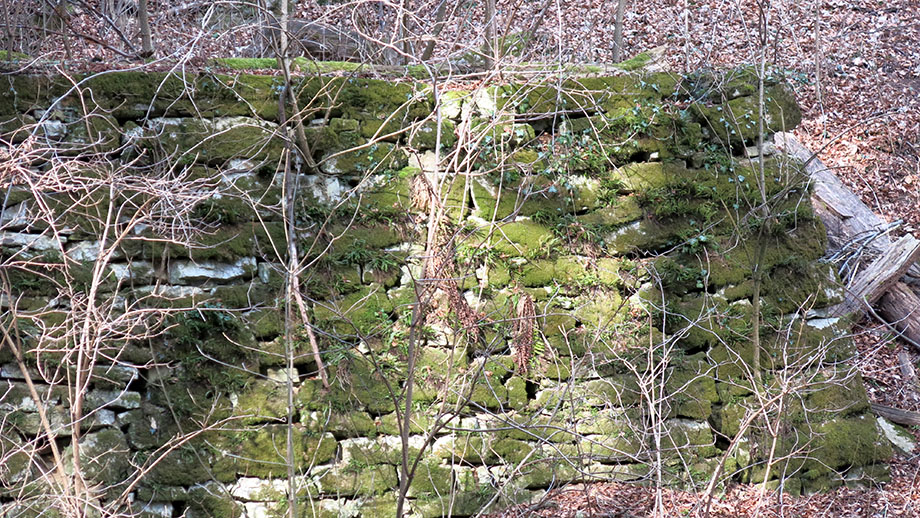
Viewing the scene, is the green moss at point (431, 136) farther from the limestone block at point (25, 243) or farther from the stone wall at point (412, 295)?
the limestone block at point (25, 243)

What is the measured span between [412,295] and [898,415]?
3.67 m

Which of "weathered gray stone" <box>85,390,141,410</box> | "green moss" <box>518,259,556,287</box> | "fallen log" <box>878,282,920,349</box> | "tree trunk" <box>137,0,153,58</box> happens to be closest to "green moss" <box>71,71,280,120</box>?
"tree trunk" <box>137,0,153,58</box>

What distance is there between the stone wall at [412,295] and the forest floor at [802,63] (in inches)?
8.1

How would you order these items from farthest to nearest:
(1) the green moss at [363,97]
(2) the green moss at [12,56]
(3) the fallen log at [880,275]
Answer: (3) the fallen log at [880,275], (1) the green moss at [363,97], (2) the green moss at [12,56]

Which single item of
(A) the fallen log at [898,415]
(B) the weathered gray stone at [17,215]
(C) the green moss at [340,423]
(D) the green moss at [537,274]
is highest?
(B) the weathered gray stone at [17,215]

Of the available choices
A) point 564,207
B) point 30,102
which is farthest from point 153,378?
point 564,207

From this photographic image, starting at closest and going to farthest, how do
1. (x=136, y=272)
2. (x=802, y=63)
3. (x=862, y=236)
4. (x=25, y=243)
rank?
(x=25, y=243)
(x=136, y=272)
(x=862, y=236)
(x=802, y=63)

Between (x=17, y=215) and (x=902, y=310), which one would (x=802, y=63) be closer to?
(x=902, y=310)

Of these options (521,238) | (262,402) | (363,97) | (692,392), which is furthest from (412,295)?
(692,392)

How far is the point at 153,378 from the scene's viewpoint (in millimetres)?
4133

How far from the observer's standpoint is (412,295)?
15.0ft

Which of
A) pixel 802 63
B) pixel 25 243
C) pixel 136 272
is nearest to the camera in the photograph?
pixel 25 243

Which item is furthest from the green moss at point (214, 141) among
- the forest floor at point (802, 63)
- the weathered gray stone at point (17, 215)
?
the weathered gray stone at point (17, 215)

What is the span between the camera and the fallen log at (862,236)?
570 centimetres
